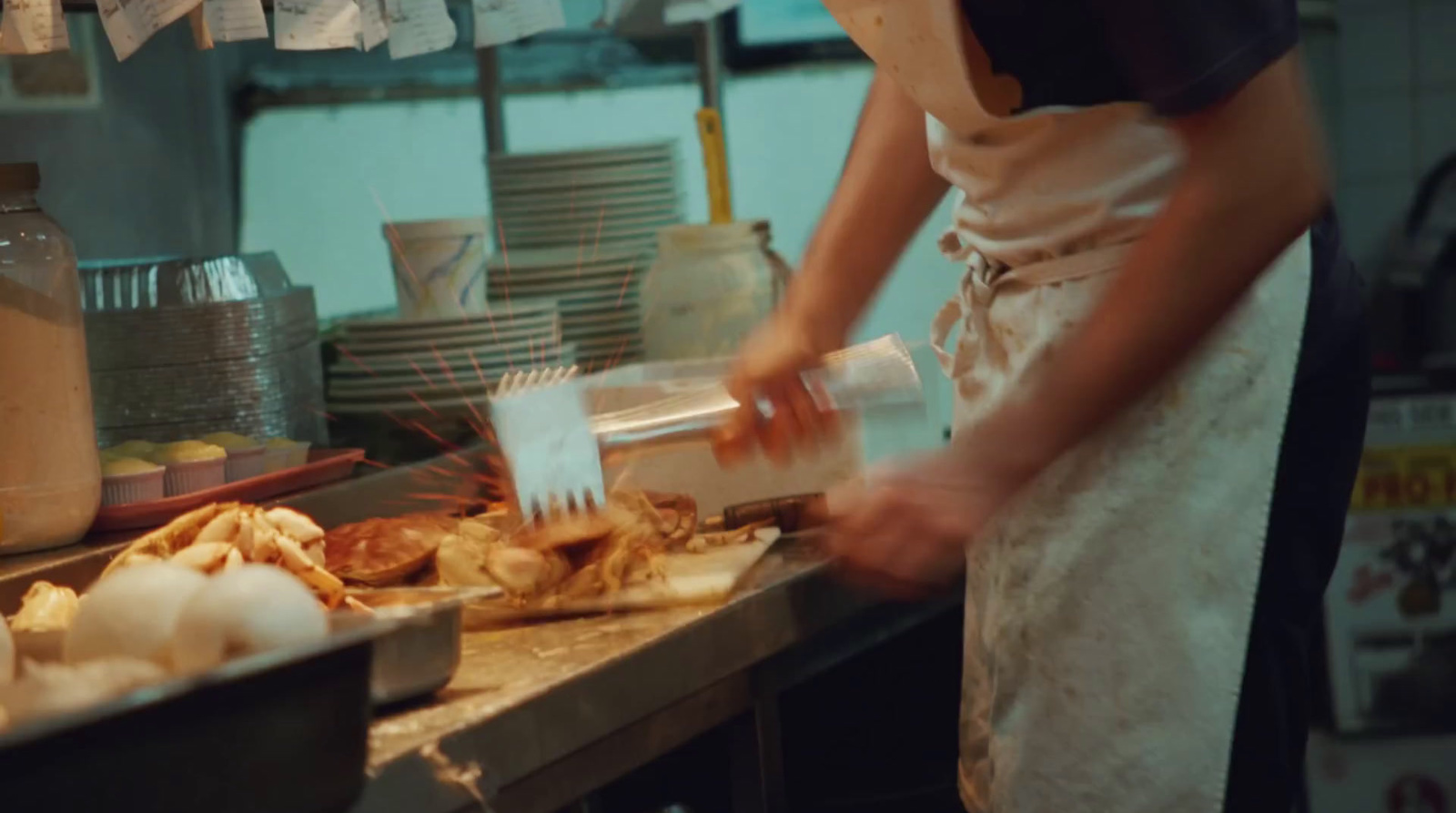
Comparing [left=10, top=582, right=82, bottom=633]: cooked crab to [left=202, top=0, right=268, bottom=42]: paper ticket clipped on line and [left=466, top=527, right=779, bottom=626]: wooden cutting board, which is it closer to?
[left=466, top=527, right=779, bottom=626]: wooden cutting board

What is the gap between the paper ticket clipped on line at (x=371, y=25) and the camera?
1.56 metres

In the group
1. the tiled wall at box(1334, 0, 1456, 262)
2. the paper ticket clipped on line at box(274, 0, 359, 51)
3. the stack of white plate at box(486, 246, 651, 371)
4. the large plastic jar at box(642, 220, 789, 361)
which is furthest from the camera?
the tiled wall at box(1334, 0, 1456, 262)

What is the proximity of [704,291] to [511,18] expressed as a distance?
39 centimetres

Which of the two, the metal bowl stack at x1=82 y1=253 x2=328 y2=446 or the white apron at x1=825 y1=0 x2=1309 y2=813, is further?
the metal bowl stack at x1=82 y1=253 x2=328 y2=446

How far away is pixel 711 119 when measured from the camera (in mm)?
2129

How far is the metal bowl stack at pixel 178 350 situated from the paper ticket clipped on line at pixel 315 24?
0.87ft

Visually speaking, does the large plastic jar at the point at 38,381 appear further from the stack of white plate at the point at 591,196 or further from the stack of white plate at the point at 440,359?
the stack of white plate at the point at 591,196

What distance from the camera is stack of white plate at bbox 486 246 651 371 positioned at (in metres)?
2.10

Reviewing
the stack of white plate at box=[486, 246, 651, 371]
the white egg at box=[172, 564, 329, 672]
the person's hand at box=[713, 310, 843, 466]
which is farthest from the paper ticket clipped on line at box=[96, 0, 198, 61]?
the stack of white plate at box=[486, 246, 651, 371]

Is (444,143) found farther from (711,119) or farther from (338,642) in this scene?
(338,642)

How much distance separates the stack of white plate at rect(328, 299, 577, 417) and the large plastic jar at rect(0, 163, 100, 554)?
0.54 metres

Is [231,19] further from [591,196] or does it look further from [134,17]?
[591,196]

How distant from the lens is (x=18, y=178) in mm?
1271

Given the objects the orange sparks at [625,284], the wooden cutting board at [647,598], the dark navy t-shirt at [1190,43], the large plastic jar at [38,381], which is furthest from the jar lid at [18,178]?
the orange sparks at [625,284]
